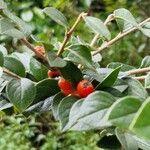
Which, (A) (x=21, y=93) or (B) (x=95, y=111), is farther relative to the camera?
(A) (x=21, y=93)

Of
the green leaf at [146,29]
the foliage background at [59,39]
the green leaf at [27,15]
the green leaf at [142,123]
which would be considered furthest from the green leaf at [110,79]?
the green leaf at [27,15]

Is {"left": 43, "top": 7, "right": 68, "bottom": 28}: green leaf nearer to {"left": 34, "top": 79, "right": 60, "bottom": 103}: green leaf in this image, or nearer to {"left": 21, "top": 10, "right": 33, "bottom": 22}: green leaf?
{"left": 34, "top": 79, "right": 60, "bottom": 103}: green leaf

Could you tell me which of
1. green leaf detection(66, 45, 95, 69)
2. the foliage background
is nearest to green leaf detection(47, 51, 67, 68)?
green leaf detection(66, 45, 95, 69)

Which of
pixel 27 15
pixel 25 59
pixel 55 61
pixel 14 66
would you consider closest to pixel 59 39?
pixel 27 15

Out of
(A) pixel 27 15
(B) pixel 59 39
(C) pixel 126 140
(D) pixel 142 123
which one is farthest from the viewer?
(A) pixel 27 15

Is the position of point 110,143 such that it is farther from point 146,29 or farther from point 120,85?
point 146,29

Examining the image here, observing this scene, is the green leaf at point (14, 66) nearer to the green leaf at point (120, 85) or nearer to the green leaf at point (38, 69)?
the green leaf at point (38, 69)
